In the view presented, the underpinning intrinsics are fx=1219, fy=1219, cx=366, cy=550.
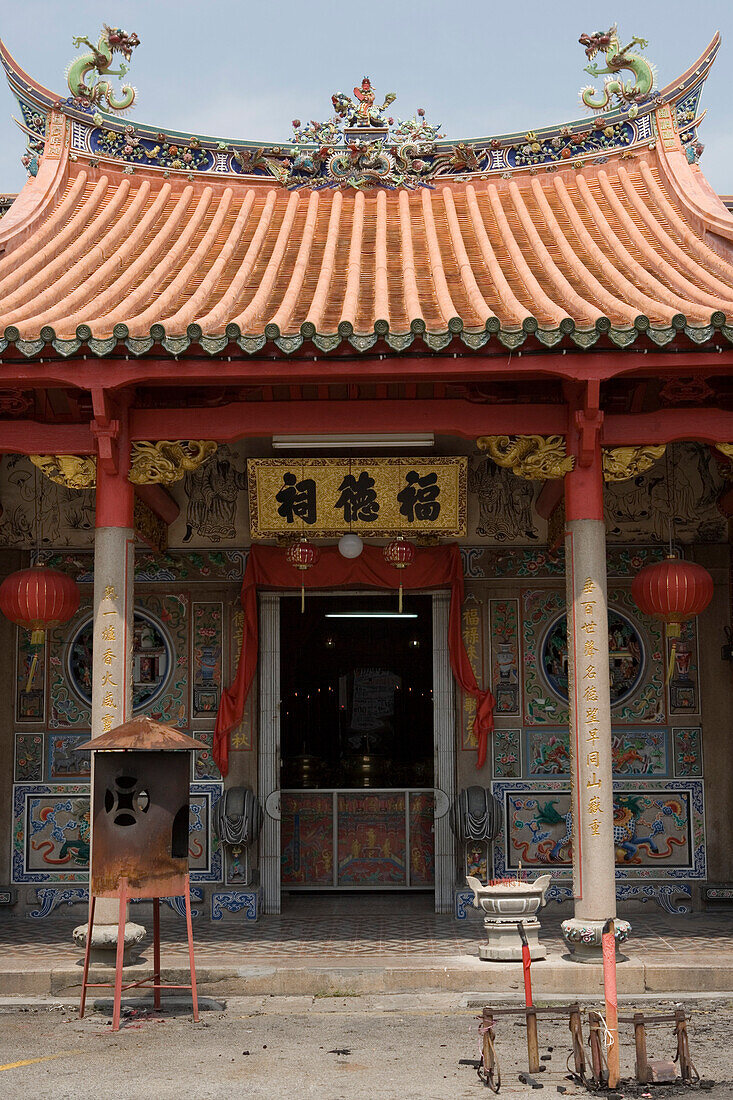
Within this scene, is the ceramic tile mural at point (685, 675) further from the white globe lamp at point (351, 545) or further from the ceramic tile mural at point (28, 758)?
the ceramic tile mural at point (28, 758)

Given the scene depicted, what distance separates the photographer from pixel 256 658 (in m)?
9.80

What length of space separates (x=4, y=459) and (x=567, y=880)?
5.64 meters

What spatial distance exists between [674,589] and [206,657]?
12.5 feet

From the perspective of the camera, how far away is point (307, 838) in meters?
10.3

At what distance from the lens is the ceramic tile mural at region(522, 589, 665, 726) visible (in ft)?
32.1

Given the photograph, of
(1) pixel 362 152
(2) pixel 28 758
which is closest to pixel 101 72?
(1) pixel 362 152

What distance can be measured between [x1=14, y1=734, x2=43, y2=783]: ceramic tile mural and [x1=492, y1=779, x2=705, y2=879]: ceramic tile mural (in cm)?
368

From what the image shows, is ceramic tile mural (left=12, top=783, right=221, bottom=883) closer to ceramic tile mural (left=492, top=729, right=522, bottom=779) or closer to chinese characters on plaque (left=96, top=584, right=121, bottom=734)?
ceramic tile mural (left=492, top=729, right=522, bottom=779)

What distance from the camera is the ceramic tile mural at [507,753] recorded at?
32.0 ft

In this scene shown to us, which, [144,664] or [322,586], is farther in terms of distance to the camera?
[144,664]

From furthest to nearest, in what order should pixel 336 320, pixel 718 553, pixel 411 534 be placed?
1. pixel 718 553
2. pixel 411 534
3. pixel 336 320

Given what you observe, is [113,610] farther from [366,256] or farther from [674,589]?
[674,589]

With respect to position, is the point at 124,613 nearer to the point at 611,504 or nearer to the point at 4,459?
the point at 4,459

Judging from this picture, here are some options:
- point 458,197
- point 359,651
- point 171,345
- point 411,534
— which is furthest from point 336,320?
point 359,651
